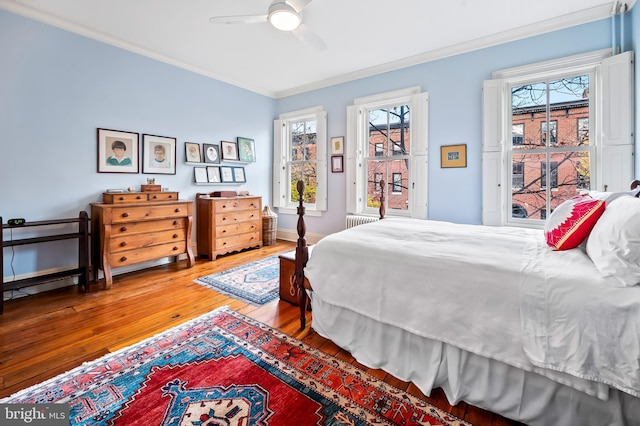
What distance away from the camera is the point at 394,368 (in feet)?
5.52

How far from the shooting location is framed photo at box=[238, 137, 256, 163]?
491 centimetres

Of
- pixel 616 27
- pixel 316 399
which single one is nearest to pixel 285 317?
pixel 316 399

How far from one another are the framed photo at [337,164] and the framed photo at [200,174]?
203cm

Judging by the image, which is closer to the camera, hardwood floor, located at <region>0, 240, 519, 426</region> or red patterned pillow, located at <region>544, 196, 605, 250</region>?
red patterned pillow, located at <region>544, 196, 605, 250</region>

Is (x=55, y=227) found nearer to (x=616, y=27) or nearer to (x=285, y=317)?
(x=285, y=317)

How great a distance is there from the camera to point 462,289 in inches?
56.0

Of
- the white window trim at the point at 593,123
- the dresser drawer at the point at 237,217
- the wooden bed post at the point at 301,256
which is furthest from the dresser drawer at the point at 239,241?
the white window trim at the point at 593,123

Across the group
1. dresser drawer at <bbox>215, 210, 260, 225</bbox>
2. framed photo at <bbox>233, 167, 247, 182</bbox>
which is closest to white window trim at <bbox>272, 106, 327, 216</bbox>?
framed photo at <bbox>233, 167, 247, 182</bbox>

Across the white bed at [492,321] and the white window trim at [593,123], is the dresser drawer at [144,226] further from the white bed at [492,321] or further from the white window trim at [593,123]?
the white window trim at [593,123]

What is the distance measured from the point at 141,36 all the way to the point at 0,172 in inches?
79.6

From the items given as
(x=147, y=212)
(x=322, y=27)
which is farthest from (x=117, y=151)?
(x=322, y=27)

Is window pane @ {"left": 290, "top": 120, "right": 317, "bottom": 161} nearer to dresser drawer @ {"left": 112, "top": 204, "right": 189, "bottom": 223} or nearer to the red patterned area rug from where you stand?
dresser drawer @ {"left": 112, "top": 204, "right": 189, "bottom": 223}

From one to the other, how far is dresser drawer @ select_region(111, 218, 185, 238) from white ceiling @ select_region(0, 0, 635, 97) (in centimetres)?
215

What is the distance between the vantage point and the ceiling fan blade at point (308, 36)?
272 cm
